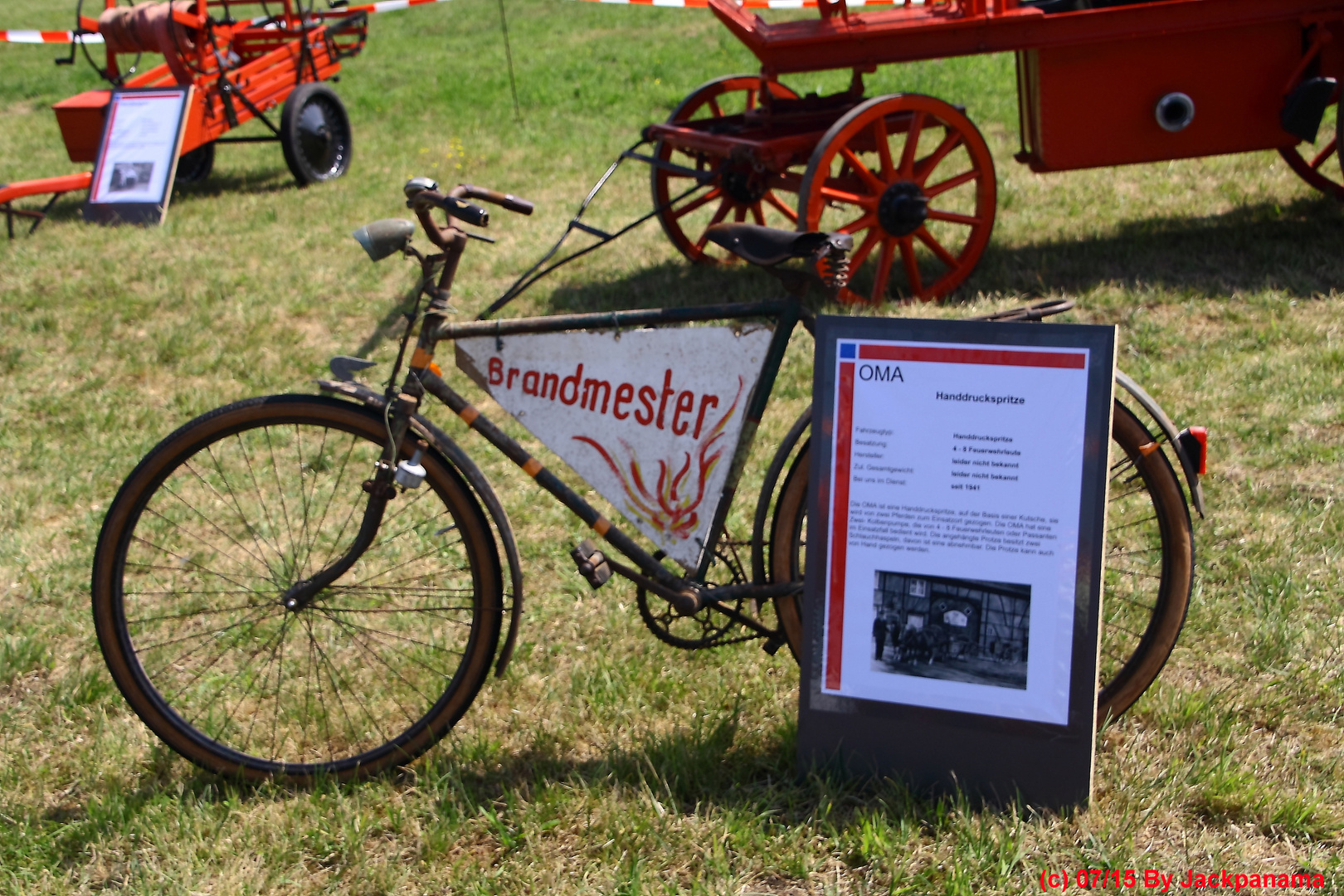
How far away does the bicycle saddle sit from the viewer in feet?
7.97

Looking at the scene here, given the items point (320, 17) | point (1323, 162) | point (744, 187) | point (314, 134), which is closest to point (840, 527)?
point (744, 187)

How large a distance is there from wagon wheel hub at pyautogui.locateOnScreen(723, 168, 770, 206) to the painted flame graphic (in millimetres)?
3205

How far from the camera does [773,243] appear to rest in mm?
2467

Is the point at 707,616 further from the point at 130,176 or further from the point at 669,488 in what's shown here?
the point at 130,176

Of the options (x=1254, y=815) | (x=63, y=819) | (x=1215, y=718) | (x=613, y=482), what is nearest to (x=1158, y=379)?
(x=1215, y=718)

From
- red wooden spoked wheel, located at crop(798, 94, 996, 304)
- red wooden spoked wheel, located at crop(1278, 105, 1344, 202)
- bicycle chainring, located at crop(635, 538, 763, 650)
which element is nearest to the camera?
bicycle chainring, located at crop(635, 538, 763, 650)

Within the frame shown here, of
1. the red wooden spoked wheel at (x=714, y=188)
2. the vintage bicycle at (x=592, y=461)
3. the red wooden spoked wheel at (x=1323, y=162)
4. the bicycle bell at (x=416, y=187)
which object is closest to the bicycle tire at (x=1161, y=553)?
the vintage bicycle at (x=592, y=461)

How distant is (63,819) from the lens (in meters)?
2.63

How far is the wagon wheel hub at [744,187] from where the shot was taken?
5543 mm

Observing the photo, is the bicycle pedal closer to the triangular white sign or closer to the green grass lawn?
the triangular white sign

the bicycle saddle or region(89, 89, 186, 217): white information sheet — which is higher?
region(89, 89, 186, 217): white information sheet

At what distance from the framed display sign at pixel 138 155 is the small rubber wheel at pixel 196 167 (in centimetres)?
83

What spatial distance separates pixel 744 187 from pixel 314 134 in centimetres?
402

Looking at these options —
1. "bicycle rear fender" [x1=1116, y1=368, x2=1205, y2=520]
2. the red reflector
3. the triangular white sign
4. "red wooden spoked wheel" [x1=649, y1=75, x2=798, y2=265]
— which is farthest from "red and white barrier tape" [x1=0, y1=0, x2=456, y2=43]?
the red reflector
